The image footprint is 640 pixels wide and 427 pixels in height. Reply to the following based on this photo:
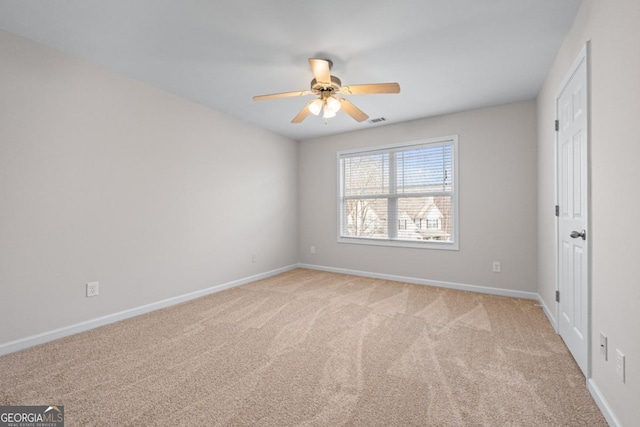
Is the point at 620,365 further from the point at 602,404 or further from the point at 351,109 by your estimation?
the point at 351,109

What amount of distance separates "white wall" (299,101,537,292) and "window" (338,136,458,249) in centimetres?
13

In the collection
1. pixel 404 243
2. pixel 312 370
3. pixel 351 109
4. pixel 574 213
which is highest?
pixel 351 109

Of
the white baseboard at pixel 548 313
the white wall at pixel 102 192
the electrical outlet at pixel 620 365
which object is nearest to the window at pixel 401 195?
the white baseboard at pixel 548 313

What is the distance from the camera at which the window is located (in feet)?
13.2

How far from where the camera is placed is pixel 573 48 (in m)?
2.04

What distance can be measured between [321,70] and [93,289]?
280cm

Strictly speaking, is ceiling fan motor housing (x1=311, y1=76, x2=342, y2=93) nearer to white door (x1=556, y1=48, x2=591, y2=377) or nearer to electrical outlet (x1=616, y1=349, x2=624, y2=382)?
white door (x1=556, y1=48, x2=591, y2=377)

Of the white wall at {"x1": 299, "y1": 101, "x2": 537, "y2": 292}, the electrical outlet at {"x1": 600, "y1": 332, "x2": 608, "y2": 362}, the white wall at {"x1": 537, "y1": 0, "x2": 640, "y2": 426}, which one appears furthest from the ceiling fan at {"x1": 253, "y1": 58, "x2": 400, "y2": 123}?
the electrical outlet at {"x1": 600, "y1": 332, "x2": 608, "y2": 362}

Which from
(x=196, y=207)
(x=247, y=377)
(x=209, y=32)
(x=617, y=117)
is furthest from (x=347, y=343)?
(x=209, y=32)

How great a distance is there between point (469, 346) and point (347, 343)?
96 cm

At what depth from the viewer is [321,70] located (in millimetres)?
2205

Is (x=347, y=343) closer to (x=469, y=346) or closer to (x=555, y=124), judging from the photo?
(x=469, y=346)

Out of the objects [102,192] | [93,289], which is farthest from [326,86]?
[93,289]

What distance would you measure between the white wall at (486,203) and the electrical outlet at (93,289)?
340 centimetres
